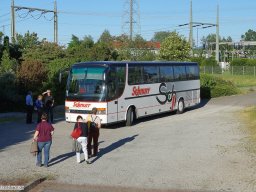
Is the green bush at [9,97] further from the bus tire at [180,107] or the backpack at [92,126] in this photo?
the backpack at [92,126]

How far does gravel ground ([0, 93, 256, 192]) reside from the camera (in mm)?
11266

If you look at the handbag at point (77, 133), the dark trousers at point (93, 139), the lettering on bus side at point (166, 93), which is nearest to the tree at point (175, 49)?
the lettering on bus side at point (166, 93)

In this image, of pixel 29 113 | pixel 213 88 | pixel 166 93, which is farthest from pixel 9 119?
pixel 213 88

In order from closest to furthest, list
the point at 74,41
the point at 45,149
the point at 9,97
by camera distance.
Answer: the point at 45,149
the point at 9,97
the point at 74,41

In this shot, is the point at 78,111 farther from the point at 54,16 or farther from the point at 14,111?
the point at 54,16

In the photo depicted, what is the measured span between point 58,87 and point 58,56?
646 inches

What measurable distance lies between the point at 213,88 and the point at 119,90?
18971mm

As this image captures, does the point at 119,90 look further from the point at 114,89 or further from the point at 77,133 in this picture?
the point at 77,133

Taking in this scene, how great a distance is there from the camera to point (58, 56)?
4928cm

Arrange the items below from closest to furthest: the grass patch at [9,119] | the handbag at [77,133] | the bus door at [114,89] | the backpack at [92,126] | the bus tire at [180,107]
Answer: the handbag at [77,133] → the backpack at [92,126] → the bus door at [114,89] → the grass patch at [9,119] → the bus tire at [180,107]

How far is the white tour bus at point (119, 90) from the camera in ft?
69.0

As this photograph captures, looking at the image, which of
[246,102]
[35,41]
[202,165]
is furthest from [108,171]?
[35,41]

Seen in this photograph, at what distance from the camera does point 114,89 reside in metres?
21.4

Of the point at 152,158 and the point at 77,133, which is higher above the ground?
the point at 77,133
